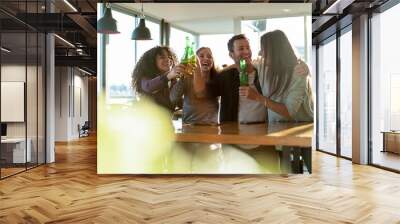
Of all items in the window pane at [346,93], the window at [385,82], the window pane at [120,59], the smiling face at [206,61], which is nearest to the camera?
the smiling face at [206,61]

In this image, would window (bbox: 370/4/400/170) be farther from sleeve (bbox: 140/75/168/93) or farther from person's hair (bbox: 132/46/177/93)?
sleeve (bbox: 140/75/168/93)

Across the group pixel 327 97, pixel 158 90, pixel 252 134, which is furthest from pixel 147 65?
pixel 327 97

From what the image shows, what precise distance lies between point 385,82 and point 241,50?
9.97 ft

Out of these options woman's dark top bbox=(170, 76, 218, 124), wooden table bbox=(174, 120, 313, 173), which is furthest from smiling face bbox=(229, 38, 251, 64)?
wooden table bbox=(174, 120, 313, 173)

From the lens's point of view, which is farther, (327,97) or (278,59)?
(327,97)

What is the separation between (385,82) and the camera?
278 inches

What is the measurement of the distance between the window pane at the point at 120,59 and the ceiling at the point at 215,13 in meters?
0.25

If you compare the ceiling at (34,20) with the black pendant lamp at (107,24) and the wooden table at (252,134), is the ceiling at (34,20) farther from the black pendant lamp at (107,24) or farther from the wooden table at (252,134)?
the wooden table at (252,134)

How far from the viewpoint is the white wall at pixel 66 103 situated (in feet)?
47.3

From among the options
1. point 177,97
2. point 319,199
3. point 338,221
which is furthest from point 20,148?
point 338,221

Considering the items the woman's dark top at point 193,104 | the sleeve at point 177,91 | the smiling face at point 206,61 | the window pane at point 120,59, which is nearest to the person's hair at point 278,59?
the smiling face at point 206,61

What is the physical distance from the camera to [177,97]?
567cm

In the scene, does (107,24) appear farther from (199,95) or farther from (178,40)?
(199,95)

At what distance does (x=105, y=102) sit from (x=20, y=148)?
260 centimetres
